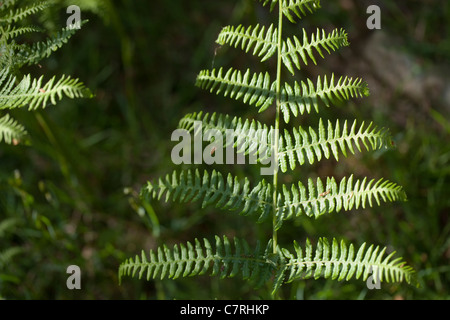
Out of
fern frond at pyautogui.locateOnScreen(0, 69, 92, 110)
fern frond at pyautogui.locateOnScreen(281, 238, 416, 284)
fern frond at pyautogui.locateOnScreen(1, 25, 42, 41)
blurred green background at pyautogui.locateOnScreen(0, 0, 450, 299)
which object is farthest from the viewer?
blurred green background at pyautogui.locateOnScreen(0, 0, 450, 299)

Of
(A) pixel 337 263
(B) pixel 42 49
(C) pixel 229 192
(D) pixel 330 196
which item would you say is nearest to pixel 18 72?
(B) pixel 42 49

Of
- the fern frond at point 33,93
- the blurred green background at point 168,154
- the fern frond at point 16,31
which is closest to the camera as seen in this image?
the fern frond at point 33,93

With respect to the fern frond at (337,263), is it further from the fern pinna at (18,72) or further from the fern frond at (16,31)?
the fern frond at (16,31)

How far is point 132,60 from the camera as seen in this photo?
Answer: 3.02 metres

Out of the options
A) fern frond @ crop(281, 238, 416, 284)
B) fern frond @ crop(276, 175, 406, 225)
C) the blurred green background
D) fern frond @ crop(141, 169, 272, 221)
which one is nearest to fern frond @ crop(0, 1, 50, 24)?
the blurred green background

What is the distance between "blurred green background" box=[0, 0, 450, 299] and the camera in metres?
2.26

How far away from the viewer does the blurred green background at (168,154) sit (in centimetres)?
226

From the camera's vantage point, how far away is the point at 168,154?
2.72 metres

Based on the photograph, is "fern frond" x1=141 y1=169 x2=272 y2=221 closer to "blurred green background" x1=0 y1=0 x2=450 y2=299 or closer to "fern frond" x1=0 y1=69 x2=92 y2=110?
"fern frond" x1=0 y1=69 x2=92 y2=110

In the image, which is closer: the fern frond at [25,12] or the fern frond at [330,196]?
the fern frond at [330,196]

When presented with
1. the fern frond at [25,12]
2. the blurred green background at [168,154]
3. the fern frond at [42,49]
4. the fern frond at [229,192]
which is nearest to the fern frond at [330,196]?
the fern frond at [229,192]

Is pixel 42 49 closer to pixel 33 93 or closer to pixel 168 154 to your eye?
pixel 33 93
